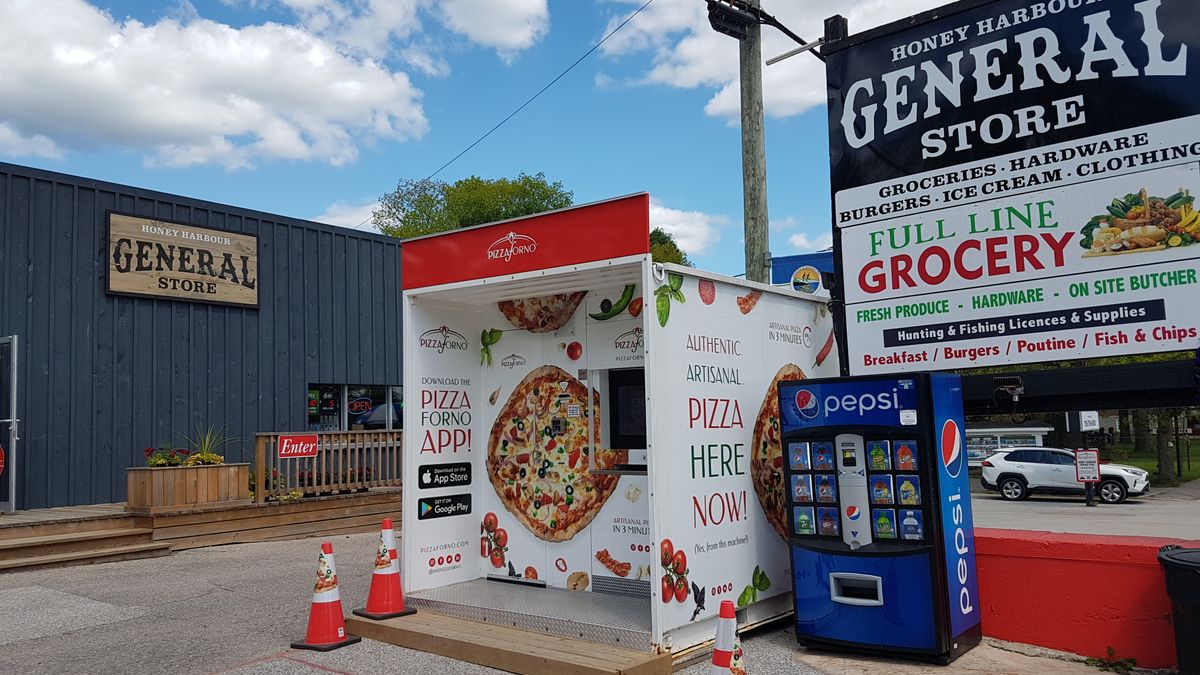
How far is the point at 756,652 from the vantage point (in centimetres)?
611

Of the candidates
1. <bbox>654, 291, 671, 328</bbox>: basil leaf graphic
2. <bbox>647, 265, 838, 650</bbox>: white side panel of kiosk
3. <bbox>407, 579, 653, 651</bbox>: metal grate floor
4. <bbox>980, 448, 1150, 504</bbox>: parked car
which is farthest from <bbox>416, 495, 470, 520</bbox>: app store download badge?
<bbox>980, 448, 1150, 504</bbox>: parked car

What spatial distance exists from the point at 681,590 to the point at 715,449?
3.50 ft

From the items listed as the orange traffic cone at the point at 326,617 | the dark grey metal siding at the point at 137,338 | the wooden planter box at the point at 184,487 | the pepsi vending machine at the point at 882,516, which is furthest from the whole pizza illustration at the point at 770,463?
the dark grey metal siding at the point at 137,338

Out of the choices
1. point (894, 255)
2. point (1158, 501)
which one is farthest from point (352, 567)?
point (1158, 501)

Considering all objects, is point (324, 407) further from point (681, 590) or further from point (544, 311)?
point (681, 590)

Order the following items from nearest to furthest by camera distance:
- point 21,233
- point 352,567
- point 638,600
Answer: point 638,600, point 352,567, point 21,233

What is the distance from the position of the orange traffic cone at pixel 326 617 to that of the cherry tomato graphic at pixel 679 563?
8.21 ft

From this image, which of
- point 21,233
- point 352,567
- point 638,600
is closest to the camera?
point 638,600

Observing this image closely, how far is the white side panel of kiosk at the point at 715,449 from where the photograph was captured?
5.72 meters

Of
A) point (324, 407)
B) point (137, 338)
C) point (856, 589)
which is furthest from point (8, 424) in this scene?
point (856, 589)

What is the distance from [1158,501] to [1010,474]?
4.00 metres

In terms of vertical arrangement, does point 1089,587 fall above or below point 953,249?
below

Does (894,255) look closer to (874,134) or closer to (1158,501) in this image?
(874,134)

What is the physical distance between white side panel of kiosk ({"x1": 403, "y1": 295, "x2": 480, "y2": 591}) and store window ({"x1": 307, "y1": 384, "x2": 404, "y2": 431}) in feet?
26.0
